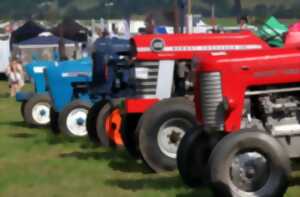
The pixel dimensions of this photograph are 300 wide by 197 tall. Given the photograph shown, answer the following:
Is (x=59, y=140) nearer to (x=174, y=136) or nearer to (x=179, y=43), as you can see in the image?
(x=179, y=43)

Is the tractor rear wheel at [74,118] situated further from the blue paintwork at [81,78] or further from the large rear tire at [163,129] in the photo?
the large rear tire at [163,129]

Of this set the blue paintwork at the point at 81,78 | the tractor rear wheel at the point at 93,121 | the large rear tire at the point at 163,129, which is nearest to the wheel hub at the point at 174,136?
the large rear tire at the point at 163,129

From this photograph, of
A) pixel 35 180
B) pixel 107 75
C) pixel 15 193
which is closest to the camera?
pixel 15 193

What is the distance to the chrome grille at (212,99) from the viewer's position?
272 inches

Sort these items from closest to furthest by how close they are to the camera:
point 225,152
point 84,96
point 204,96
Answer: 1. point 225,152
2. point 204,96
3. point 84,96

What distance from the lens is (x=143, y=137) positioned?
840 cm

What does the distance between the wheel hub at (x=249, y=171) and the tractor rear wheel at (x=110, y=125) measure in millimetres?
3563

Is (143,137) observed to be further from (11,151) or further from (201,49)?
(11,151)

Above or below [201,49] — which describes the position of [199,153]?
below

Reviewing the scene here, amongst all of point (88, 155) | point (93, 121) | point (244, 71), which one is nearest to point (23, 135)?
point (93, 121)

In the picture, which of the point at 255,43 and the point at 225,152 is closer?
the point at 225,152

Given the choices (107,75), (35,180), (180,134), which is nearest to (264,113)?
(180,134)

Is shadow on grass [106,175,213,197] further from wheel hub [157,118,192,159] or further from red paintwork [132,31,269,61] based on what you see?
red paintwork [132,31,269,61]

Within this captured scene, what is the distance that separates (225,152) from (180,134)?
2061 millimetres
